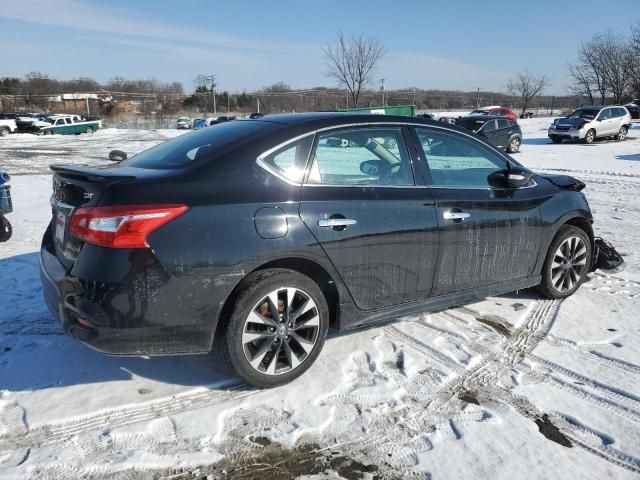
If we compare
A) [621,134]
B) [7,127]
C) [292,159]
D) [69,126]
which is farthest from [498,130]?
[7,127]

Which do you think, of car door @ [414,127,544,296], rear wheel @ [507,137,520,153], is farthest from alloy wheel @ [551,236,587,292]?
rear wheel @ [507,137,520,153]

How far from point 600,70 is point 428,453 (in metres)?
62.9

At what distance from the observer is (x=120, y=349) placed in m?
2.81

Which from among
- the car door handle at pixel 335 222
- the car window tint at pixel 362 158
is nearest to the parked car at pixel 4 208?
the car window tint at pixel 362 158

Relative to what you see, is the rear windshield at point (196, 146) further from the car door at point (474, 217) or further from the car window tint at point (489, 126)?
the car window tint at point (489, 126)

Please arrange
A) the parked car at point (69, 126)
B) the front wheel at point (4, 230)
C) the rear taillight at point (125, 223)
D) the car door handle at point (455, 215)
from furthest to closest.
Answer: the parked car at point (69, 126)
the front wheel at point (4, 230)
the car door handle at point (455, 215)
the rear taillight at point (125, 223)

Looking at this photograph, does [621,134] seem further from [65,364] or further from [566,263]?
[65,364]

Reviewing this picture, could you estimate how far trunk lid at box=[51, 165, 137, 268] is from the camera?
9.36ft

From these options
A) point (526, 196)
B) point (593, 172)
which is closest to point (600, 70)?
point (593, 172)

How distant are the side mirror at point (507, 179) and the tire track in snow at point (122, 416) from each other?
2.43 metres

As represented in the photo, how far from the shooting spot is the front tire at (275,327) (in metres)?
3.01

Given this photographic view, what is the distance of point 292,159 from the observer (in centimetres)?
324

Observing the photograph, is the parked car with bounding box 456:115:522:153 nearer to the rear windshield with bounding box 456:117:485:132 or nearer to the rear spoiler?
the rear windshield with bounding box 456:117:485:132

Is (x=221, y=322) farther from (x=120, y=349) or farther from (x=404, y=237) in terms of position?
(x=404, y=237)
